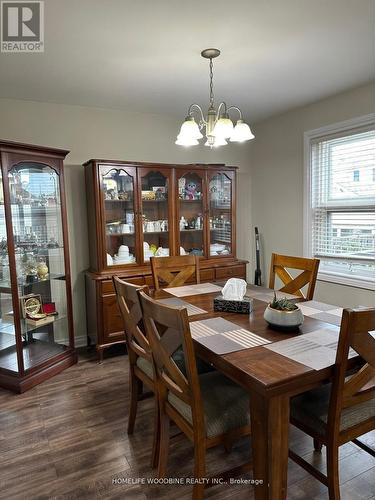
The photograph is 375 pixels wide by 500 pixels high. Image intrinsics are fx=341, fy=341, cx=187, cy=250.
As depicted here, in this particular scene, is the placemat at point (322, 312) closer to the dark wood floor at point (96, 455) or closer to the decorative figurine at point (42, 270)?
the dark wood floor at point (96, 455)

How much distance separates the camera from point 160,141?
12.2 feet

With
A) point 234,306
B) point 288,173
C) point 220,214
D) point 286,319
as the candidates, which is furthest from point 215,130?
point 288,173

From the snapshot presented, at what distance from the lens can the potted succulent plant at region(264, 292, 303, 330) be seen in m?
1.67

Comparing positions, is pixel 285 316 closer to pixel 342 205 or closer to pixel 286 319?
pixel 286 319

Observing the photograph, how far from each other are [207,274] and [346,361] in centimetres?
235

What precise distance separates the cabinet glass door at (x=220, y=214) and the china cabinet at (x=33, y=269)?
155 cm

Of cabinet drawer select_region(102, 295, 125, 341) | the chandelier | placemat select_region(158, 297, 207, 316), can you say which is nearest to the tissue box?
placemat select_region(158, 297, 207, 316)

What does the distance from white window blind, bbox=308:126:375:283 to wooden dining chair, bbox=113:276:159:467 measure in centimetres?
216

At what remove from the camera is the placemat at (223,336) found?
1.53 meters

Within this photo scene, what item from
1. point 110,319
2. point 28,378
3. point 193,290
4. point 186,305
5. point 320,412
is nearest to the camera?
point 320,412

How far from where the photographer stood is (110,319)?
314 centimetres

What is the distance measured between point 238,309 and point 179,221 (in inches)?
67.2

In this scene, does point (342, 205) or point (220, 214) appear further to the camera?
point (220, 214)

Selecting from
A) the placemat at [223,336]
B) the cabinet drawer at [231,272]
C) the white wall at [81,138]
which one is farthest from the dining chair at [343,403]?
the white wall at [81,138]
